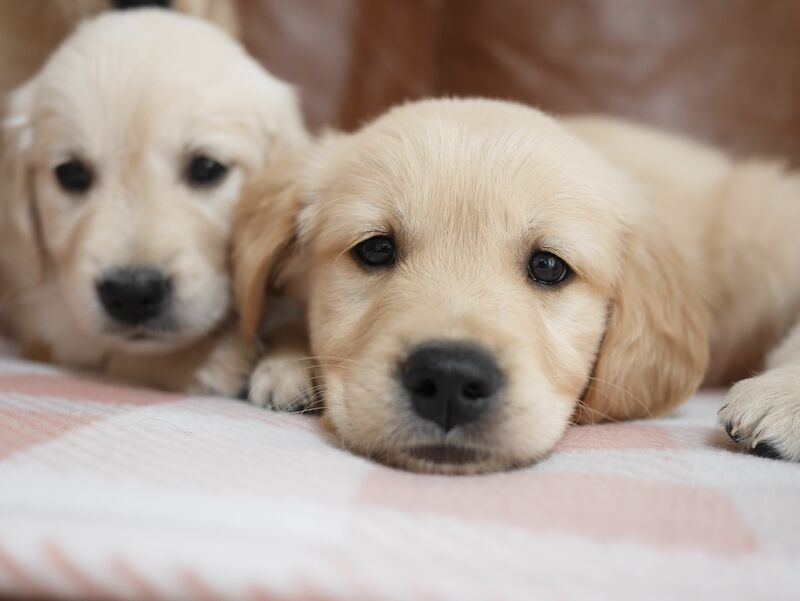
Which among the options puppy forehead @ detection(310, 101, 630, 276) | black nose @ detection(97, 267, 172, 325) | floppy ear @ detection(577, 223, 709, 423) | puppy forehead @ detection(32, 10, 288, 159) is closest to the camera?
puppy forehead @ detection(310, 101, 630, 276)

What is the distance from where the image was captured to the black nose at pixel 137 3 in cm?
259

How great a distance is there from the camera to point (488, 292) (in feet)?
4.52

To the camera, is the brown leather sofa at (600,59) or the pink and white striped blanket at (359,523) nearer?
the pink and white striped blanket at (359,523)

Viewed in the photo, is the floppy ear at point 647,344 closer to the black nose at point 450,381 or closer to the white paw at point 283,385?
the black nose at point 450,381

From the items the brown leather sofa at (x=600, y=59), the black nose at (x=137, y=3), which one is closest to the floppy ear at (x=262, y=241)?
the brown leather sofa at (x=600, y=59)

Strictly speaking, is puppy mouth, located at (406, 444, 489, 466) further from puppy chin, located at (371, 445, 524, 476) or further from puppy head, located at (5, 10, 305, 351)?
puppy head, located at (5, 10, 305, 351)

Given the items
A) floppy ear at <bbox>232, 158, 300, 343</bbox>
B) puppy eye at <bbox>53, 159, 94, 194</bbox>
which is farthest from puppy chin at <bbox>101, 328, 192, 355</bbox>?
puppy eye at <bbox>53, 159, 94, 194</bbox>

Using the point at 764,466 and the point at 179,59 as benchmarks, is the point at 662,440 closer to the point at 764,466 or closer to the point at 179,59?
the point at 764,466

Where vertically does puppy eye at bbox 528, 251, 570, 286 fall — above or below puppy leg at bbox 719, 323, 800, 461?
above

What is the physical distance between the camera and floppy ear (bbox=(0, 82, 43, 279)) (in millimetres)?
2139

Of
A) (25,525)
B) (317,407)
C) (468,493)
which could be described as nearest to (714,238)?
(317,407)

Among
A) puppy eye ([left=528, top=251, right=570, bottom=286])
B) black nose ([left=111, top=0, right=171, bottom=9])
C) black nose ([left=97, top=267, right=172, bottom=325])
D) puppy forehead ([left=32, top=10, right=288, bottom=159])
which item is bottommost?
black nose ([left=97, top=267, right=172, bottom=325])

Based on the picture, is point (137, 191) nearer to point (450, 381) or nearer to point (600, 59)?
point (450, 381)

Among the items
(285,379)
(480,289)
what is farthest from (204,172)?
(480,289)
